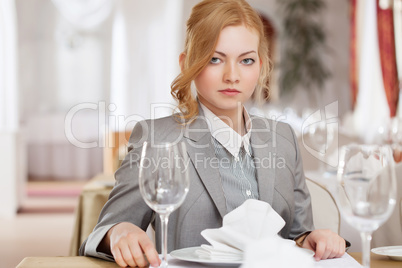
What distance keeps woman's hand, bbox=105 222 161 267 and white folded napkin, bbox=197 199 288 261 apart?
0.39 ft

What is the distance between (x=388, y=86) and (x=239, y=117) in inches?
212

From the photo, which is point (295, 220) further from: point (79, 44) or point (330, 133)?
point (79, 44)

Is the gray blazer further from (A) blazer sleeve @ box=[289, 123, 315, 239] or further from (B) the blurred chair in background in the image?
(B) the blurred chair in background

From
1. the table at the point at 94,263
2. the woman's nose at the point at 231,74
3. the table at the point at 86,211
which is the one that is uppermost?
the woman's nose at the point at 231,74

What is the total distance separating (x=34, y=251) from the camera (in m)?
4.84

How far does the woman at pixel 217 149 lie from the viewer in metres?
1.51

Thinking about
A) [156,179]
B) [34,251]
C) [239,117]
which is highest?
[239,117]

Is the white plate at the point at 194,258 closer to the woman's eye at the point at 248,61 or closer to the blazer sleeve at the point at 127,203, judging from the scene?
the blazer sleeve at the point at 127,203


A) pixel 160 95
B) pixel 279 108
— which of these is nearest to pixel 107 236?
pixel 160 95

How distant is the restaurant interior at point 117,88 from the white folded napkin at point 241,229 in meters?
1.57

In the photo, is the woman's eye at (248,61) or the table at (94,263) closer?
the table at (94,263)

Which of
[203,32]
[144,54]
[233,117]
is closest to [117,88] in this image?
[144,54]

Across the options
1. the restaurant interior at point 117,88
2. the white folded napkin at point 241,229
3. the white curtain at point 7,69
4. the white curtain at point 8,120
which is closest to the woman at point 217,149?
the white folded napkin at point 241,229

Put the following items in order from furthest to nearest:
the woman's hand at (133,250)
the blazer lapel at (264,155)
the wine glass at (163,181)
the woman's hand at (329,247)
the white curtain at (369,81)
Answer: the white curtain at (369,81) < the blazer lapel at (264,155) < the woman's hand at (329,247) < the woman's hand at (133,250) < the wine glass at (163,181)
